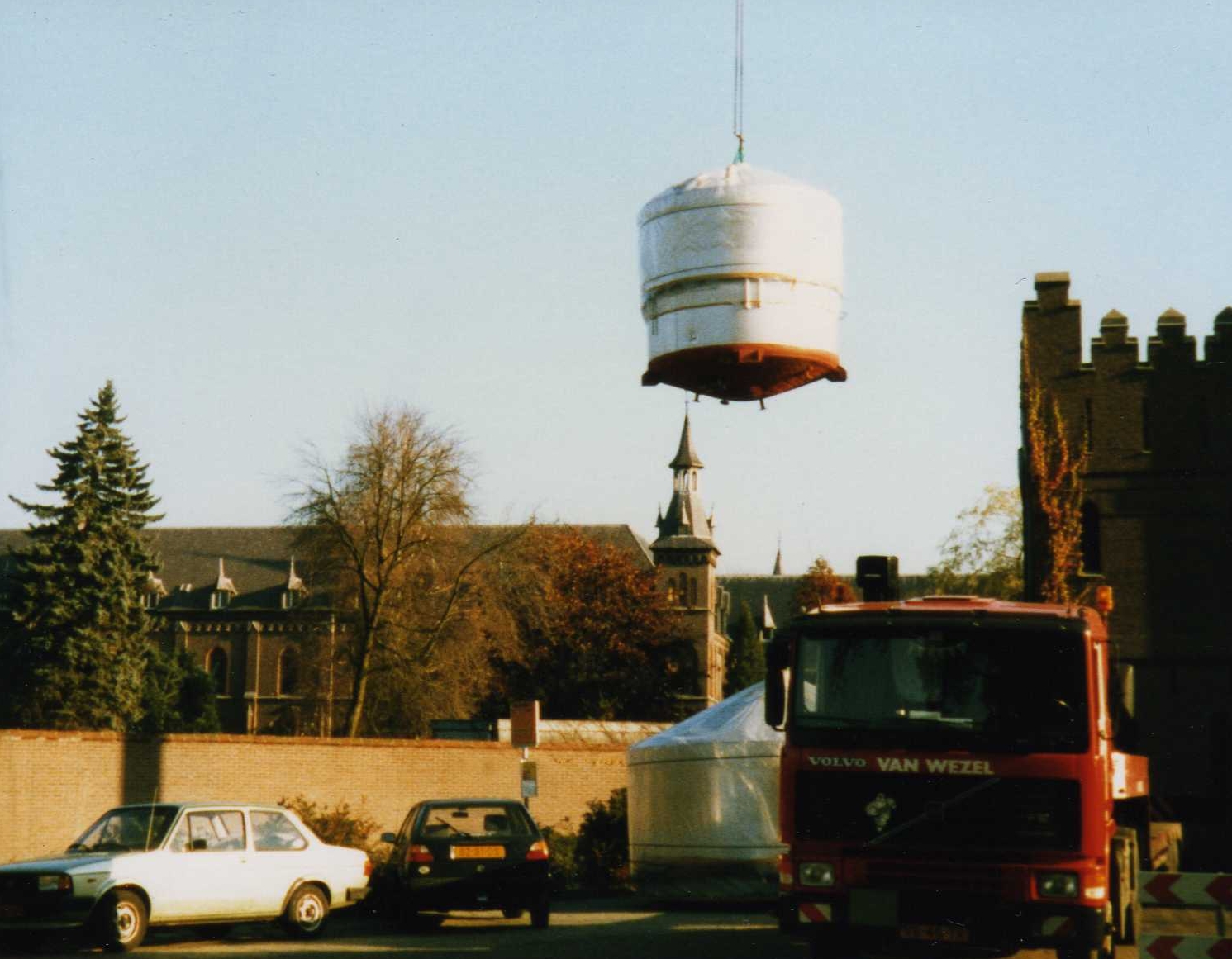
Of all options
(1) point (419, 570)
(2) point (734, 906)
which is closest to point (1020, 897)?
(2) point (734, 906)

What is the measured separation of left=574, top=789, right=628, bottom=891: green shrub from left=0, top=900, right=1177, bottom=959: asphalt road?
665 centimetres

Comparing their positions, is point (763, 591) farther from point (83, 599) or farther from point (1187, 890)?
point (1187, 890)

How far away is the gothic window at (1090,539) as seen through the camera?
33.7 meters

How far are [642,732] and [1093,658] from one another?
3124cm

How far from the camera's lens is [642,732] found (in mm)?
42906

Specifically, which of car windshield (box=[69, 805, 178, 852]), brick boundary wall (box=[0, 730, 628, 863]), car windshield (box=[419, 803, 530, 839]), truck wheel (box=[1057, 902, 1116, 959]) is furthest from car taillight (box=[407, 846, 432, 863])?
brick boundary wall (box=[0, 730, 628, 863])

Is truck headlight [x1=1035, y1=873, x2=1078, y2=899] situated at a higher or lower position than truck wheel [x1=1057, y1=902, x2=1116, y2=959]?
higher

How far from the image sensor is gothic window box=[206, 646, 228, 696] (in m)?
109

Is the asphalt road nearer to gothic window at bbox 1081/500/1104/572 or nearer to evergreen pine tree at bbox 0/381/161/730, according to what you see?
gothic window at bbox 1081/500/1104/572

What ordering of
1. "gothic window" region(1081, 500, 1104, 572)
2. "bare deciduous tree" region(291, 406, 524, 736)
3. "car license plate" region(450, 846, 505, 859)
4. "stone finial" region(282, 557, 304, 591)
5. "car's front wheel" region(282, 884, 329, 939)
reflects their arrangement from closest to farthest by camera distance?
"car's front wheel" region(282, 884, 329, 939) → "car license plate" region(450, 846, 505, 859) → "gothic window" region(1081, 500, 1104, 572) → "bare deciduous tree" region(291, 406, 524, 736) → "stone finial" region(282, 557, 304, 591)

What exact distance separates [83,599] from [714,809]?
49.4 meters

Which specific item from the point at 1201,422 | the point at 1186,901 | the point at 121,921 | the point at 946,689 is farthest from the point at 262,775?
the point at 1186,901

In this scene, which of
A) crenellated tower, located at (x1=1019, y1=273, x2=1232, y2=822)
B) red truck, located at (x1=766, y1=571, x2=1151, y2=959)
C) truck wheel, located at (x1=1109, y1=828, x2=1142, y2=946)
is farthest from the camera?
crenellated tower, located at (x1=1019, y1=273, x2=1232, y2=822)

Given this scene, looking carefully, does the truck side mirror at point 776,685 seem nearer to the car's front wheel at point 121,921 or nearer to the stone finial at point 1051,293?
the car's front wheel at point 121,921
